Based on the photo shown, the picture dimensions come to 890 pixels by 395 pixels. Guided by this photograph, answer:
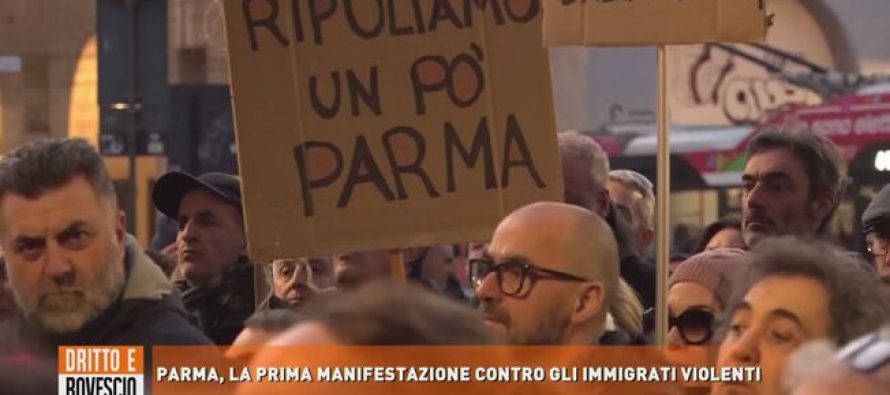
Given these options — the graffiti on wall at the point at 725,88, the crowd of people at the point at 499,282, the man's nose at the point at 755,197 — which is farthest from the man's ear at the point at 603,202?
the graffiti on wall at the point at 725,88

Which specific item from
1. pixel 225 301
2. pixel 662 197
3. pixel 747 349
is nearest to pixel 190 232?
pixel 225 301

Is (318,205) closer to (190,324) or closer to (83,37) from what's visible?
(190,324)

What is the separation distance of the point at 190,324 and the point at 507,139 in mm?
713

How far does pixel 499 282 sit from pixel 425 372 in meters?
0.93

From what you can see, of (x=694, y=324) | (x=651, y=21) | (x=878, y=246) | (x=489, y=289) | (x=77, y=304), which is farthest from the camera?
(x=878, y=246)

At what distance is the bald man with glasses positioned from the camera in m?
2.78

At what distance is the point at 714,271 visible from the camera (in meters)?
3.18

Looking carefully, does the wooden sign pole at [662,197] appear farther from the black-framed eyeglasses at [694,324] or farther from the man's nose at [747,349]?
the man's nose at [747,349]

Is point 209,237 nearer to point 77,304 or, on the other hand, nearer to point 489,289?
point 77,304

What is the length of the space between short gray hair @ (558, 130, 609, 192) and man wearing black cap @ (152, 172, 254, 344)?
2.14ft

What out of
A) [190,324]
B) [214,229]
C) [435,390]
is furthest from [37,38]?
[435,390]

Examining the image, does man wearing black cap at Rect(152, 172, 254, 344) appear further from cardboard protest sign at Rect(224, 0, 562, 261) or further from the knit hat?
the knit hat

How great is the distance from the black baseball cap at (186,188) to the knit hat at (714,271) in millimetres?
1092

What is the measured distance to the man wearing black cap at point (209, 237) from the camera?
12.8ft
